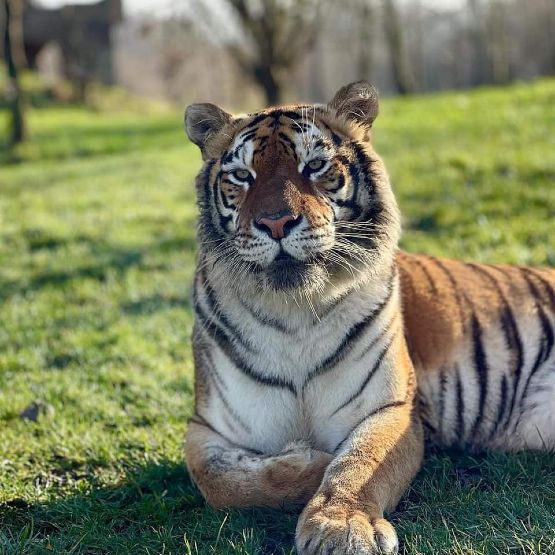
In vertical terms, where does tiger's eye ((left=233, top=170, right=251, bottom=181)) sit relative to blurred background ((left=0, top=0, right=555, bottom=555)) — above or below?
above

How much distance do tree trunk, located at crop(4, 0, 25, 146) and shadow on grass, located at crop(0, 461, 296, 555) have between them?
12013mm

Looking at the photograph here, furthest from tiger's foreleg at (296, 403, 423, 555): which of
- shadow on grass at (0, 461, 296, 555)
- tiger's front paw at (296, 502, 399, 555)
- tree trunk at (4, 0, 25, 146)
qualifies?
tree trunk at (4, 0, 25, 146)

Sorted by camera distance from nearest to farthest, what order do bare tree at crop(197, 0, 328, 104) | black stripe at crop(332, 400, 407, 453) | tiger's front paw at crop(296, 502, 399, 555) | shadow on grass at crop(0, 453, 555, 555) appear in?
tiger's front paw at crop(296, 502, 399, 555) → shadow on grass at crop(0, 453, 555, 555) → black stripe at crop(332, 400, 407, 453) → bare tree at crop(197, 0, 328, 104)

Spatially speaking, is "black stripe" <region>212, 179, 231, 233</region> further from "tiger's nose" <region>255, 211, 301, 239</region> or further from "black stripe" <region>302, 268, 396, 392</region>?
"black stripe" <region>302, 268, 396, 392</region>

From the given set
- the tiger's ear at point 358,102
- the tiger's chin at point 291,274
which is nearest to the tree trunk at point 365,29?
the tiger's ear at point 358,102

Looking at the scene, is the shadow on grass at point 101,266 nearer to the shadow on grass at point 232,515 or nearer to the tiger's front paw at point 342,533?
the shadow on grass at point 232,515

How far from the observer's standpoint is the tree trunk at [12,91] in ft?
46.6

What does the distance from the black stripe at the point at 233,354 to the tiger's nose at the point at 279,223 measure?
0.57 metres

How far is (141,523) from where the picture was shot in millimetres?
3145

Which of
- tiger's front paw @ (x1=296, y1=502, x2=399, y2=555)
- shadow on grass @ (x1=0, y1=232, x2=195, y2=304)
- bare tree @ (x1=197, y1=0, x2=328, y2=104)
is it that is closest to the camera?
tiger's front paw @ (x1=296, y1=502, x2=399, y2=555)

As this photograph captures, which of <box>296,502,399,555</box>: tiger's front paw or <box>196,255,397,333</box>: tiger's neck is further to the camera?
<box>196,255,397,333</box>: tiger's neck

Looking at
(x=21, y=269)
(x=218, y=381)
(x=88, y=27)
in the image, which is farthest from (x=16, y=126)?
(x=88, y=27)

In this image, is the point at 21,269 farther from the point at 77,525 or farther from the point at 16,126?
the point at 16,126

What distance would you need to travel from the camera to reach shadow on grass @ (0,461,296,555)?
9.44 ft
